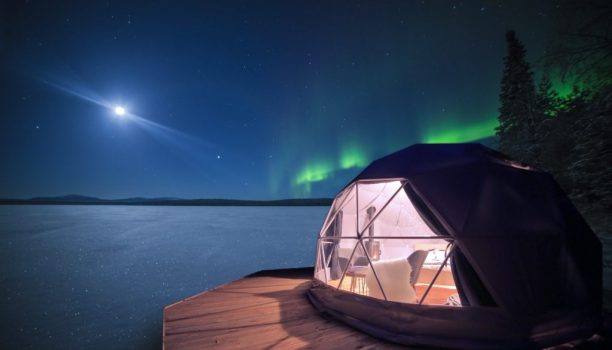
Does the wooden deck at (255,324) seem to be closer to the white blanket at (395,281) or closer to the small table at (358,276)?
the white blanket at (395,281)

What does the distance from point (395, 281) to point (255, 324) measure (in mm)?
2362

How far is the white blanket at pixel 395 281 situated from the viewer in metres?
4.59

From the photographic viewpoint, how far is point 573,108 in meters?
13.9

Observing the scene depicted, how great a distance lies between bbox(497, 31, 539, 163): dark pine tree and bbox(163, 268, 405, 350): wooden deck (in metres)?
19.5

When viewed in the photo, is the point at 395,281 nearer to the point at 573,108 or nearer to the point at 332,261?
the point at 332,261

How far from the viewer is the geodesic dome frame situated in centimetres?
380

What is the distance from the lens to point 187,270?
103ft

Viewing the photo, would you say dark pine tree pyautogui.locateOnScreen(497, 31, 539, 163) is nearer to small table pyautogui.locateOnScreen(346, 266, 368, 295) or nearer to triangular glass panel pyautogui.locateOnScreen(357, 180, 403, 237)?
triangular glass panel pyautogui.locateOnScreen(357, 180, 403, 237)

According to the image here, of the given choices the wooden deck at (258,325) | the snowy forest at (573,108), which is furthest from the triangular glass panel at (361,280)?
the snowy forest at (573,108)

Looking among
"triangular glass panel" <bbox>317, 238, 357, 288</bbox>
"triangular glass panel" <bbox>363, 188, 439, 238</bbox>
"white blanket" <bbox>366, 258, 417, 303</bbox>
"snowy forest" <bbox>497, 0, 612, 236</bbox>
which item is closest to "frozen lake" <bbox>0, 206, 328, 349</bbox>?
"triangular glass panel" <bbox>317, 238, 357, 288</bbox>

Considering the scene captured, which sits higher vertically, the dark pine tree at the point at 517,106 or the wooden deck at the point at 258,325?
the dark pine tree at the point at 517,106

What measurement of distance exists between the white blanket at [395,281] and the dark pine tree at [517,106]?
738 inches

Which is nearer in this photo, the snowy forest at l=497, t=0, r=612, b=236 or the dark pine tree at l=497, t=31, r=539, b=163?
the snowy forest at l=497, t=0, r=612, b=236

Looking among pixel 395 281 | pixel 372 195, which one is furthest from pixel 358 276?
pixel 372 195
